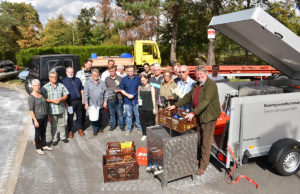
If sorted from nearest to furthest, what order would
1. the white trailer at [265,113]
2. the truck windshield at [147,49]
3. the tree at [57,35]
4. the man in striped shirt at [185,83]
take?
→ the white trailer at [265,113] → the man in striped shirt at [185,83] → the truck windshield at [147,49] → the tree at [57,35]

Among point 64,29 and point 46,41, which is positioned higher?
point 64,29

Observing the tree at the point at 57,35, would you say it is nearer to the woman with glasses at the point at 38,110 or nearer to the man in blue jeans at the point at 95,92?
the man in blue jeans at the point at 95,92

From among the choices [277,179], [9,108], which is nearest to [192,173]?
[277,179]

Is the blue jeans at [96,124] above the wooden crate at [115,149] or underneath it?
above

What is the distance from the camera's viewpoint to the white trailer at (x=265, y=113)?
11.0 feet

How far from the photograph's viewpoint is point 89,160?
501 cm

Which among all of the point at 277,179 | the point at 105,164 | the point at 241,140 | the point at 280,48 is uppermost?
the point at 280,48

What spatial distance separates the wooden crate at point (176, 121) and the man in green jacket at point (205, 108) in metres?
0.13

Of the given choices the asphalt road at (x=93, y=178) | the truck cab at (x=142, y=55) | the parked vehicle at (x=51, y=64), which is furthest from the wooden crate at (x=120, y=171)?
the truck cab at (x=142, y=55)

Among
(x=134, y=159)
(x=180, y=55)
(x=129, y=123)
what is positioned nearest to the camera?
(x=134, y=159)

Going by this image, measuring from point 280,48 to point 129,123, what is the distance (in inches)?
162

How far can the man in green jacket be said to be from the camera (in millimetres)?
3799

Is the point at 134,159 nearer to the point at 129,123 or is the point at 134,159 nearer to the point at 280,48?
the point at 129,123

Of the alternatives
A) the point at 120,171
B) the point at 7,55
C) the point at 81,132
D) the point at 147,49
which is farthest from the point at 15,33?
the point at 120,171
